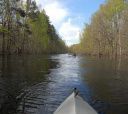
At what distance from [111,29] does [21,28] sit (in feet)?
83.5

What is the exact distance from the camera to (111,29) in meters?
87.6

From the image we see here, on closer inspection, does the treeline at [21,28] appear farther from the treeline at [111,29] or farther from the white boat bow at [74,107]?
the white boat bow at [74,107]

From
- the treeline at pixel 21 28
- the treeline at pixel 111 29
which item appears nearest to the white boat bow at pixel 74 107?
the treeline at pixel 21 28

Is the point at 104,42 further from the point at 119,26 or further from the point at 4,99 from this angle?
the point at 4,99

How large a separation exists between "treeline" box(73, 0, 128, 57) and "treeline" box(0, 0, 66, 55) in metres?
18.9

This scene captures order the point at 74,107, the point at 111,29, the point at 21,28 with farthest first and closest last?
the point at 111,29 < the point at 21,28 < the point at 74,107

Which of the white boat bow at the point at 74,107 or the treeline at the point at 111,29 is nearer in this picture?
the white boat bow at the point at 74,107

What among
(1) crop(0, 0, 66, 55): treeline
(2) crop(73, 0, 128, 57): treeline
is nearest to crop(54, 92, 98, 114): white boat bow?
(1) crop(0, 0, 66, 55): treeline

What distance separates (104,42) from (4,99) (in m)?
79.5

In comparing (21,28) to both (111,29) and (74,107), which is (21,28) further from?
(74,107)

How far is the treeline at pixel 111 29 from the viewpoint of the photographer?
7831 centimetres

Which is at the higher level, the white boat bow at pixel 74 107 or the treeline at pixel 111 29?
the treeline at pixel 111 29

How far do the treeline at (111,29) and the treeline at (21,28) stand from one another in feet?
62.0

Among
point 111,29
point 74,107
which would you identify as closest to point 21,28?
point 111,29
